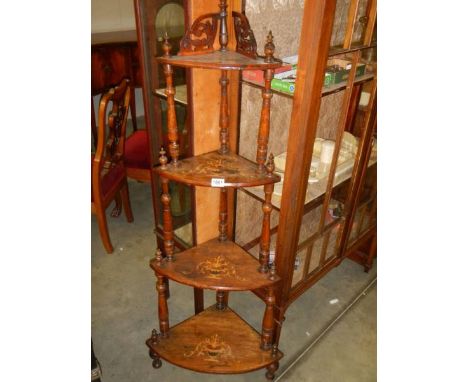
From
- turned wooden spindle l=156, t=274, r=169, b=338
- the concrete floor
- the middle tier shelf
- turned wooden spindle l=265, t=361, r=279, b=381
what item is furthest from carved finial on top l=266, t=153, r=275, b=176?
the concrete floor

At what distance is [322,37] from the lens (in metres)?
1.20

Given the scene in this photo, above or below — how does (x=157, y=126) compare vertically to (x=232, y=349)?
above

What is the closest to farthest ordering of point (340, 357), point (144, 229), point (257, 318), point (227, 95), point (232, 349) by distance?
1. point (227, 95)
2. point (232, 349)
3. point (340, 357)
4. point (257, 318)
5. point (144, 229)

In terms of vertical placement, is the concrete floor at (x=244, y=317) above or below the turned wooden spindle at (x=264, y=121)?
below

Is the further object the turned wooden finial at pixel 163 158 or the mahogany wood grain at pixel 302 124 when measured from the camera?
the turned wooden finial at pixel 163 158

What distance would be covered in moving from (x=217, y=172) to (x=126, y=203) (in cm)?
156

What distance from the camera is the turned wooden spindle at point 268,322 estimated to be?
5.32 ft

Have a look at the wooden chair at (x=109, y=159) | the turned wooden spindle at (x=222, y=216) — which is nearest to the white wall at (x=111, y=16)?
the wooden chair at (x=109, y=159)

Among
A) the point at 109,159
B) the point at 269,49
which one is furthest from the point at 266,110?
the point at 109,159

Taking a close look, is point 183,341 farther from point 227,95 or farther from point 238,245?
point 227,95

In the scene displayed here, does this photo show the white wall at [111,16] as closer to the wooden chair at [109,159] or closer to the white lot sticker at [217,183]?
the wooden chair at [109,159]

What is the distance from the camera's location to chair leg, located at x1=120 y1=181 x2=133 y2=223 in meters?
2.76
